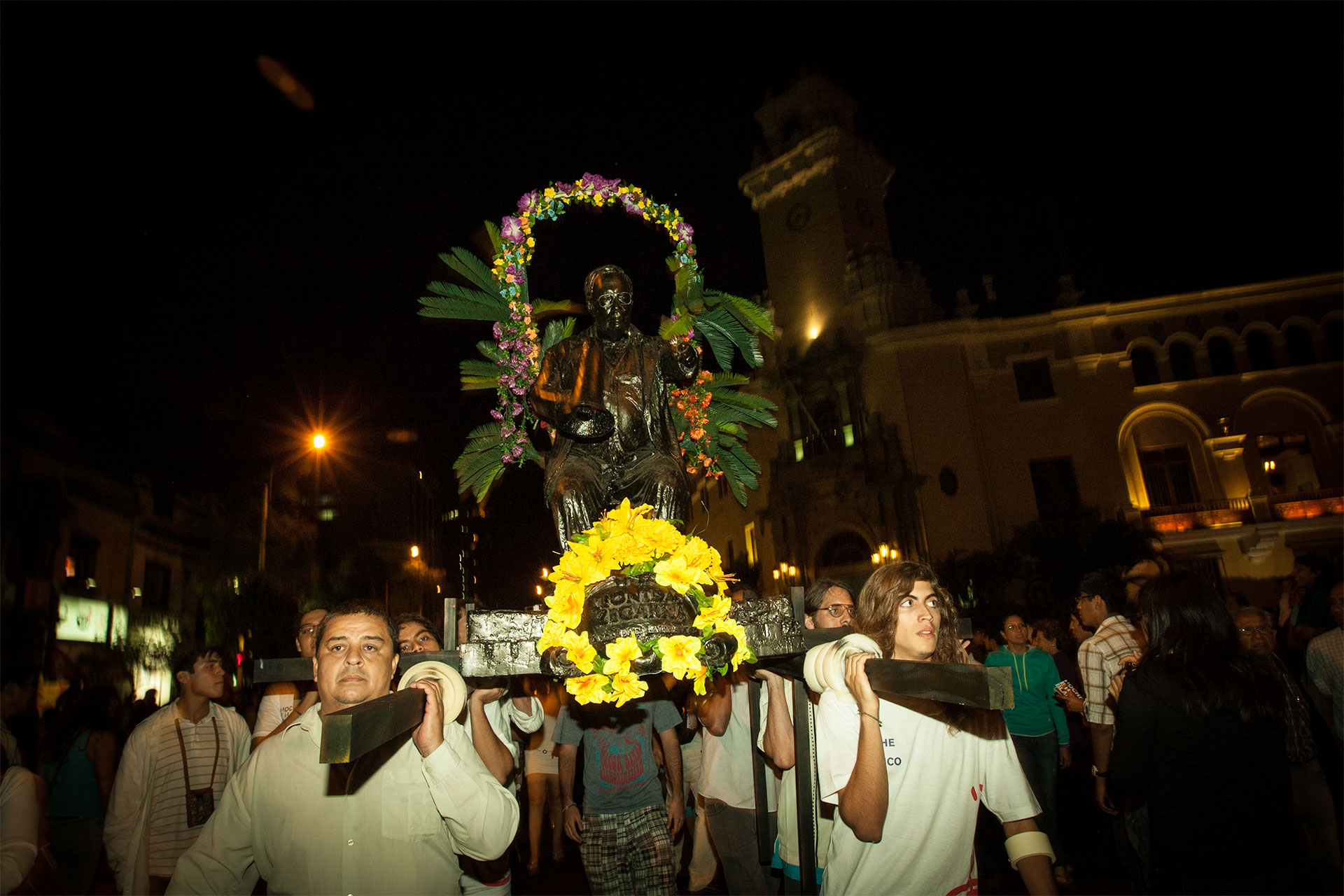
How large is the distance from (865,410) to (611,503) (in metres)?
22.5

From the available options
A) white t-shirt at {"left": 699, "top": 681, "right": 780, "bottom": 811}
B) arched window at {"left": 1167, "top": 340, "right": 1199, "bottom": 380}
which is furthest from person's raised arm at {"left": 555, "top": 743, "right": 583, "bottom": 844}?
arched window at {"left": 1167, "top": 340, "right": 1199, "bottom": 380}

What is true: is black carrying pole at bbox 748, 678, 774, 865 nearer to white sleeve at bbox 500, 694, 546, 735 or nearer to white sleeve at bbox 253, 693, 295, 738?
white sleeve at bbox 500, 694, 546, 735

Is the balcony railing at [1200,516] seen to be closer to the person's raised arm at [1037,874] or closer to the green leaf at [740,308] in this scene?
the green leaf at [740,308]

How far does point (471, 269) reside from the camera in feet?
17.6

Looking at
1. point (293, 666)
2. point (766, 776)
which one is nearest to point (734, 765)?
point (766, 776)

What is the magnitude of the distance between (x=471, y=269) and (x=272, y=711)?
10.3 feet

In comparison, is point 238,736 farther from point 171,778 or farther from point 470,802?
point 470,802

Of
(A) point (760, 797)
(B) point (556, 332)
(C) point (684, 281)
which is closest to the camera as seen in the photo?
(A) point (760, 797)

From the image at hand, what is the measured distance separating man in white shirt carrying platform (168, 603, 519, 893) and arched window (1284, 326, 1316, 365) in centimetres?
2980

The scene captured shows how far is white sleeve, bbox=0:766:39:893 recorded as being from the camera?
309 cm

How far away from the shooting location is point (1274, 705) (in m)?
3.06

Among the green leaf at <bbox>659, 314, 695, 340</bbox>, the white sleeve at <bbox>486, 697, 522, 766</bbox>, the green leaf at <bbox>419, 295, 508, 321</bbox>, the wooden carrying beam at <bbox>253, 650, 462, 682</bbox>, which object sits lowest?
the white sleeve at <bbox>486, 697, 522, 766</bbox>

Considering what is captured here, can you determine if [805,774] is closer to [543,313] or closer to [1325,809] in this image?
[1325,809]

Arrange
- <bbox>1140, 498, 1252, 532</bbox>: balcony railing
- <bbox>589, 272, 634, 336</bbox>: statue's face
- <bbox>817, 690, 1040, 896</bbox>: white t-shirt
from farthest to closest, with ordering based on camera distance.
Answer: <bbox>1140, 498, 1252, 532</bbox>: balcony railing, <bbox>589, 272, 634, 336</bbox>: statue's face, <bbox>817, 690, 1040, 896</bbox>: white t-shirt
